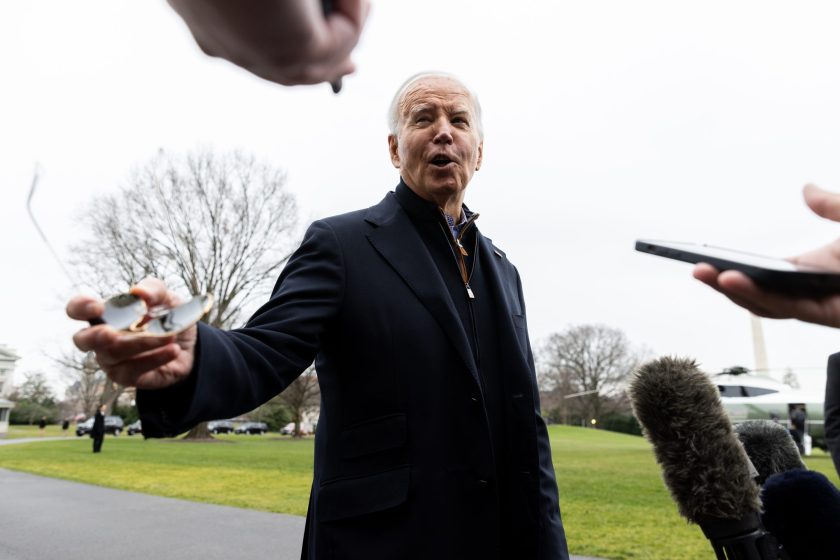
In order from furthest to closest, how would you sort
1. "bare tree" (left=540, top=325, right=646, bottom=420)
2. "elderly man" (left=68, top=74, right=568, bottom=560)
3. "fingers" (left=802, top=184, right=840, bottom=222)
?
"bare tree" (left=540, top=325, right=646, bottom=420), "elderly man" (left=68, top=74, right=568, bottom=560), "fingers" (left=802, top=184, right=840, bottom=222)

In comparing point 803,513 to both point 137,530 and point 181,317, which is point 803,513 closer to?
point 181,317

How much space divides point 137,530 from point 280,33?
26.4 ft

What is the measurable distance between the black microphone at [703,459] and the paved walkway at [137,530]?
4.33m

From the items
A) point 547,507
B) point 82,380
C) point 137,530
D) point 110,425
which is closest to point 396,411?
point 547,507

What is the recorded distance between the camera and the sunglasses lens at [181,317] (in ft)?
3.12

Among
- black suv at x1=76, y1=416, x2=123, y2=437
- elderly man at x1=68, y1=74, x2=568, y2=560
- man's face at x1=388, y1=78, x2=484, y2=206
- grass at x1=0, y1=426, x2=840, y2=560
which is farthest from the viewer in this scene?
black suv at x1=76, y1=416, x2=123, y2=437

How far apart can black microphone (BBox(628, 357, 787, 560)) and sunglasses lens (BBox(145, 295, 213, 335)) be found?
63.6 inches

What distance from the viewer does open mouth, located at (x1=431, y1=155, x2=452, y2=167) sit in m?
2.44

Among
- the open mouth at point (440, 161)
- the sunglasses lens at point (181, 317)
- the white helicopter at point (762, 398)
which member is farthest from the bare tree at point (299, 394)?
the sunglasses lens at point (181, 317)

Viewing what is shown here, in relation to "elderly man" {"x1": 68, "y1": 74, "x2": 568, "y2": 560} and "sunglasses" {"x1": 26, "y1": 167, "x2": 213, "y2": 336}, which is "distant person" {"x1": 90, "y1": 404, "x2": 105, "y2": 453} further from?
"sunglasses" {"x1": 26, "y1": 167, "x2": 213, "y2": 336}

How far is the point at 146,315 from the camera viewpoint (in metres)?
0.94

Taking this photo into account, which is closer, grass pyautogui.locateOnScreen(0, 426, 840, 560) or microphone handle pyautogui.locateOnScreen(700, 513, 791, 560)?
microphone handle pyautogui.locateOnScreen(700, 513, 791, 560)

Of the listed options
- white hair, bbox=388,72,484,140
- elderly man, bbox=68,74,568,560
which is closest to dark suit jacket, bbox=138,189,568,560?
elderly man, bbox=68,74,568,560

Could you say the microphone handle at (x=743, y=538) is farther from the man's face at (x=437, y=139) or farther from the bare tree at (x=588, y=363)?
the bare tree at (x=588, y=363)
